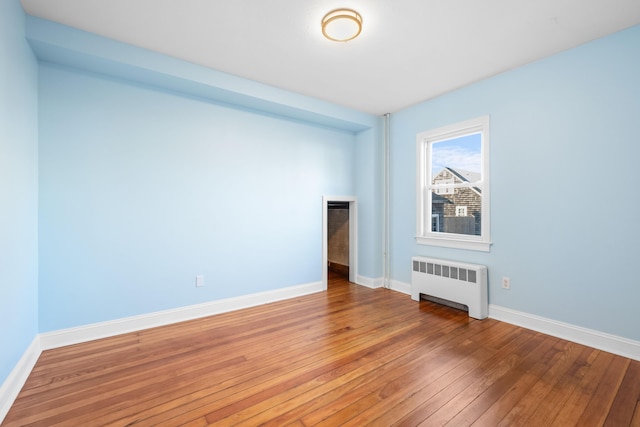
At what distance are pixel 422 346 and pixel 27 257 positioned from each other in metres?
3.57

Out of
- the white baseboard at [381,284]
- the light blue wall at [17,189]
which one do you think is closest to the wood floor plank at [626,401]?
the white baseboard at [381,284]

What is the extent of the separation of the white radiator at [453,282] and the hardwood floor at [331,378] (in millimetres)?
261

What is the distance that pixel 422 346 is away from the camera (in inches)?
106

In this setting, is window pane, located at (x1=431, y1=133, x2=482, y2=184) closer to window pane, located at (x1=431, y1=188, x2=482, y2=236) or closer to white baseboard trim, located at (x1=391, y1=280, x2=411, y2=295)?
window pane, located at (x1=431, y1=188, x2=482, y2=236)

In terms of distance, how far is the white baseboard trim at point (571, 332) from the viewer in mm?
2479

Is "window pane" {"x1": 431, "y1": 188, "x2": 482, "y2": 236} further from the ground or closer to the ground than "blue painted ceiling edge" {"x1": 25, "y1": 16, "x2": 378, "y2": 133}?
closer to the ground

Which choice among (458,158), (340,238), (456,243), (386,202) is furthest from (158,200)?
(458,158)

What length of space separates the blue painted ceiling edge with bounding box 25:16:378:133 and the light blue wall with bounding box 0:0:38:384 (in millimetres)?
161

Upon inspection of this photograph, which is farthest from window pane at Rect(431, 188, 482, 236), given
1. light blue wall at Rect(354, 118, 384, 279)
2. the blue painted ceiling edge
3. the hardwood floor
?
the blue painted ceiling edge

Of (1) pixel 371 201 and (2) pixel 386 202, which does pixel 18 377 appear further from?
(2) pixel 386 202

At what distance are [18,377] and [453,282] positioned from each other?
4258 millimetres

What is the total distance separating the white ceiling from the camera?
7.34 feet

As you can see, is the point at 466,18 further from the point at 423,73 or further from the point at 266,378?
the point at 266,378

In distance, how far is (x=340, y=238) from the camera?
19.1 feet
